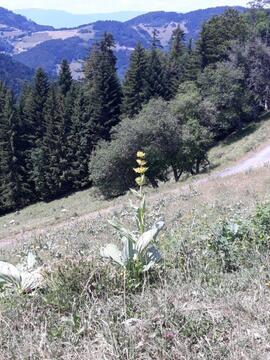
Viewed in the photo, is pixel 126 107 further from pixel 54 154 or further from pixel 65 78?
pixel 65 78

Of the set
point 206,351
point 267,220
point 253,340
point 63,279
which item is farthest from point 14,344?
point 267,220

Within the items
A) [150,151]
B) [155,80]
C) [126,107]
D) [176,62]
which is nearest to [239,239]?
[150,151]

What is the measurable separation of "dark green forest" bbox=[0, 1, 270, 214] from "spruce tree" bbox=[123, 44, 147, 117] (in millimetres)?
109

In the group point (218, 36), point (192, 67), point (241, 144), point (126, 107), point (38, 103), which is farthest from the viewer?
point (218, 36)

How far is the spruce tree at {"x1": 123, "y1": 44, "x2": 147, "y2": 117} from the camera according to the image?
53.5m

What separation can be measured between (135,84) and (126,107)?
2.88 m

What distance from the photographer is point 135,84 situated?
54781 millimetres

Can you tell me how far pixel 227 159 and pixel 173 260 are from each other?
109 feet

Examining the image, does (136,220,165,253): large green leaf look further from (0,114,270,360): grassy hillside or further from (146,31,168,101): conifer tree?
(146,31,168,101): conifer tree

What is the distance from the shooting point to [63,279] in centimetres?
358

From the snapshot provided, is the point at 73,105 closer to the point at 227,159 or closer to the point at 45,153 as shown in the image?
the point at 45,153

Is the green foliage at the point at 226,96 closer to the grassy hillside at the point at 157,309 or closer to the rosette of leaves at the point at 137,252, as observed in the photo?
the grassy hillside at the point at 157,309

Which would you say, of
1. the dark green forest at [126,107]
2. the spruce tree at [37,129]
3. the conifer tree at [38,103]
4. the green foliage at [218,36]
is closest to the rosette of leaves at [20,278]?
the dark green forest at [126,107]

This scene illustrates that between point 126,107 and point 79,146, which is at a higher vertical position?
point 126,107
